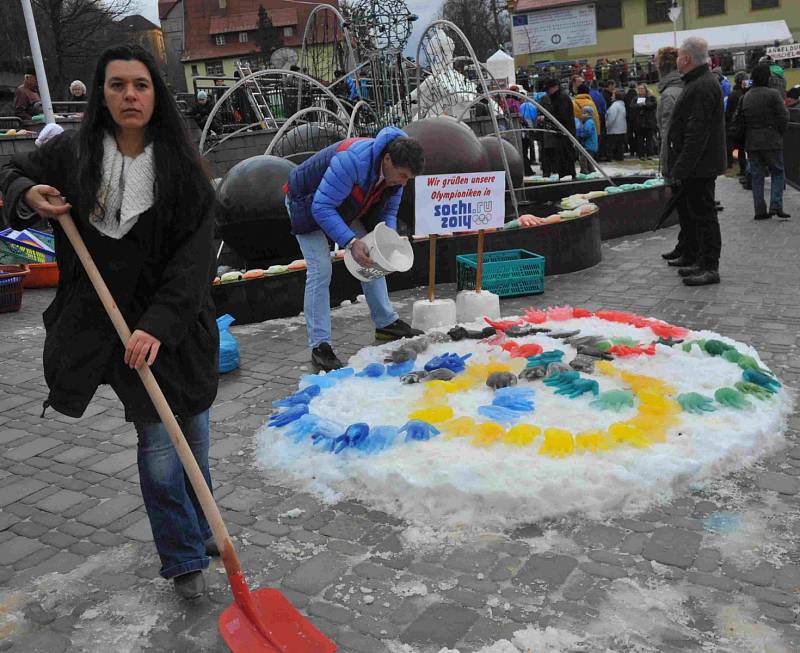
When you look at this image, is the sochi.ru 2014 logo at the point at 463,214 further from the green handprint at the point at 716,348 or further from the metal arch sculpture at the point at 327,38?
the metal arch sculpture at the point at 327,38

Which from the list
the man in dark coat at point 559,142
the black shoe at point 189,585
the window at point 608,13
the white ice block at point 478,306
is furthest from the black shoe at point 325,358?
the window at point 608,13

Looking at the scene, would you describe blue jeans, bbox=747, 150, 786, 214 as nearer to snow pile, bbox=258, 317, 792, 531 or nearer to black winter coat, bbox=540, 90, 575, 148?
black winter coat, bbox=540, 90, 575, 148

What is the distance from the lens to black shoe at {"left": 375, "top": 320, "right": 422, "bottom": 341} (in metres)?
6.19

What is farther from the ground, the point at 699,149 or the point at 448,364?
the point at 699,149

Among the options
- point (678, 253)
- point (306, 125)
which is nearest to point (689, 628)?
point (678, 253)

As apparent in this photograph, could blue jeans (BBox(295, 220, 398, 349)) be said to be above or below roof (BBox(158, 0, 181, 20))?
below

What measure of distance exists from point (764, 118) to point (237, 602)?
9.56m

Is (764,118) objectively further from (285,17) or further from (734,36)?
(285,17)

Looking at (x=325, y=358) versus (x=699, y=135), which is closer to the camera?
(x=325, y=358)

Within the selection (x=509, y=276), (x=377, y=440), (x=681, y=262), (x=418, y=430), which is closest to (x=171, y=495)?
(x=377, y=440)

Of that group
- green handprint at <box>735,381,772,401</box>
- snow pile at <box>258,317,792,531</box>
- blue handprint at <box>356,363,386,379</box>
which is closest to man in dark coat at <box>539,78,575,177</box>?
blue handprint at <box>356,363,386,379</box>

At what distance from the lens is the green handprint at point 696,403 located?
4203 mm

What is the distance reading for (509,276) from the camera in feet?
24.6

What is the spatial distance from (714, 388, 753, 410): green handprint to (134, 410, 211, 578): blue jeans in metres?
2.69
